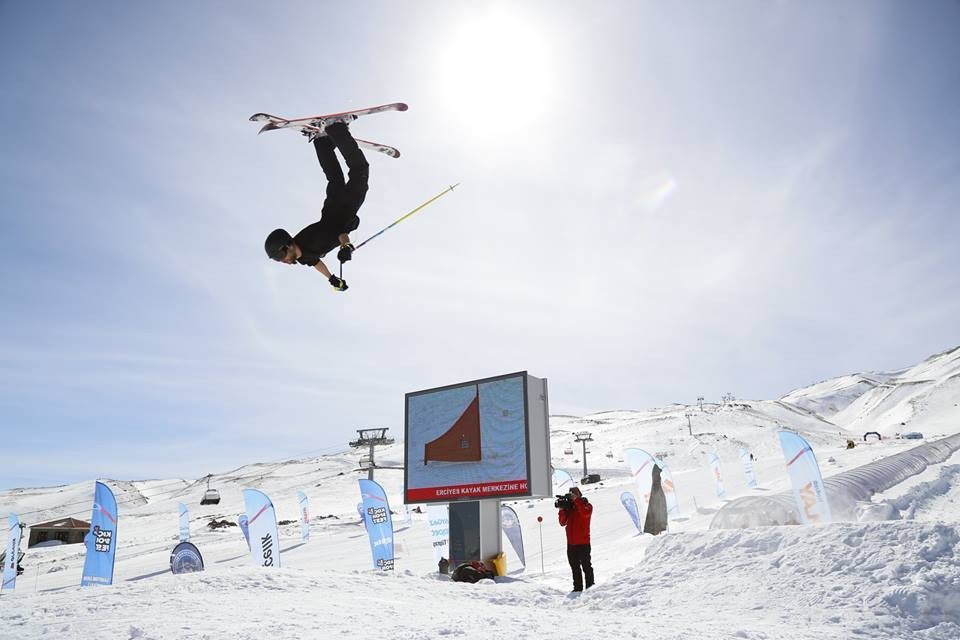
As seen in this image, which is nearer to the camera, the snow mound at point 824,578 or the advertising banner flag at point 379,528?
the snow mound at point 824,578

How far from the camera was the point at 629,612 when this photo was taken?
830cm

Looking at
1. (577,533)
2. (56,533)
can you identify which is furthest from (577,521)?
(56,533)

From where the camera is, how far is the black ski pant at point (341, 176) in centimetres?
558

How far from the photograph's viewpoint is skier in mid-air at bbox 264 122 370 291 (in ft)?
18.0

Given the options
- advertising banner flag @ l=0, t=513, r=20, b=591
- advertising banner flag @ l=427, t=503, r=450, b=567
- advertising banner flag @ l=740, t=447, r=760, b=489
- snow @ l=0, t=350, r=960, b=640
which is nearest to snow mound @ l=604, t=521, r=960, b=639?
snow @ l=0, t=350, r=960, b=640

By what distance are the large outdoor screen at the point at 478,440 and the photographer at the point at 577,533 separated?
4178mm

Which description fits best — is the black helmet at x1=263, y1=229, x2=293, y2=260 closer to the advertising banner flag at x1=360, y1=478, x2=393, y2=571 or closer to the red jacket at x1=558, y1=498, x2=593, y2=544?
the red jacket at x1=558, y1=498, x2=593, y2=544

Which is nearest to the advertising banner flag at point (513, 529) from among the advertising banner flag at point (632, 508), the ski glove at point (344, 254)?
the advertising banner flag at point (632, 508)

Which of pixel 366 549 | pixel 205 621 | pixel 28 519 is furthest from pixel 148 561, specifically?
pixel 28 519

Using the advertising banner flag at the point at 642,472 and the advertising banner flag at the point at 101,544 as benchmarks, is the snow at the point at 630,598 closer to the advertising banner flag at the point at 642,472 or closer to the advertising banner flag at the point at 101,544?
the advertising banner flag at the point at 642,472

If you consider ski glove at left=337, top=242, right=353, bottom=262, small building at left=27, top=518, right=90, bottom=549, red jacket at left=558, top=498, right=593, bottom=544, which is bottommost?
small building at left=27, top=518, right=90, bottom=549

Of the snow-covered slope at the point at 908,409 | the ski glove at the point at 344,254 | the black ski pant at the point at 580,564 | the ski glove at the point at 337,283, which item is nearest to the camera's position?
the ski glove at the point at 344,254

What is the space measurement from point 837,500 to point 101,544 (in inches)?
838

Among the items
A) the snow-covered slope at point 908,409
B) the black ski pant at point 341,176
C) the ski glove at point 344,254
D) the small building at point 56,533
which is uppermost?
the snow-covered slope at point 908,409
